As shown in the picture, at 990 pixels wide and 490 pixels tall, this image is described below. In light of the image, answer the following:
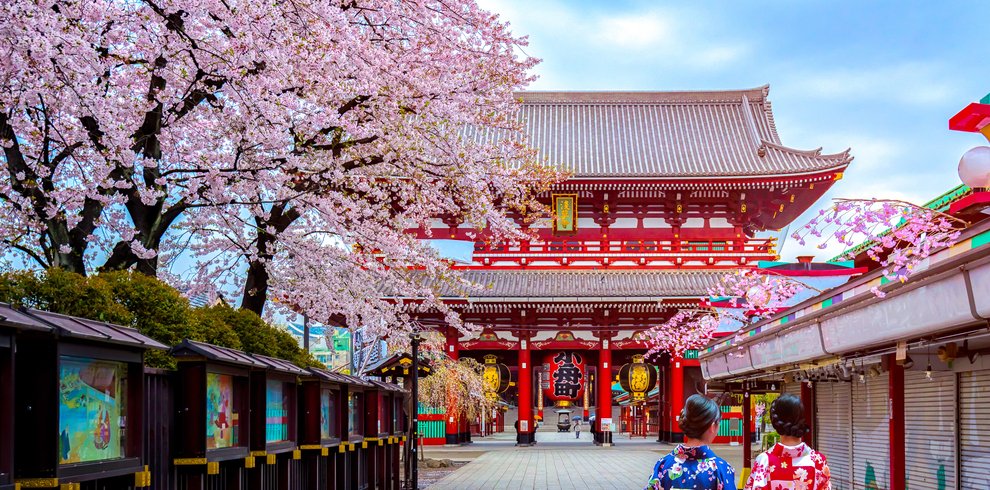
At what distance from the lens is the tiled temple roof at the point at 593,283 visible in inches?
1300

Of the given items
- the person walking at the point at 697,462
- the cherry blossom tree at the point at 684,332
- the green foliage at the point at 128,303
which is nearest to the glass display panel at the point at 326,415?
the green foliage at the point at 128,303

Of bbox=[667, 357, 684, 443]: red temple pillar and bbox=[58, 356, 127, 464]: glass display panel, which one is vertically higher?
bbox=[58, 356, 127, 464]: glass display panel

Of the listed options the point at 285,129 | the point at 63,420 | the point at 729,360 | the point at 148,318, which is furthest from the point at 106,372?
the point at 729,360

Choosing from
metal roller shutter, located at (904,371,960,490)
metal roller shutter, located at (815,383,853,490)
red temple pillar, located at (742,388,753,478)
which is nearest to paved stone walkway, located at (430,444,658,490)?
red temple pillar, located at (742,388,753,478)

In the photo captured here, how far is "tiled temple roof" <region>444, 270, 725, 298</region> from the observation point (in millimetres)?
33031

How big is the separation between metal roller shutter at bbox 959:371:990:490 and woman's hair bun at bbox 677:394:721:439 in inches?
126

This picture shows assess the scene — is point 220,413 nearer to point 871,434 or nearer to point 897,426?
point 897,426

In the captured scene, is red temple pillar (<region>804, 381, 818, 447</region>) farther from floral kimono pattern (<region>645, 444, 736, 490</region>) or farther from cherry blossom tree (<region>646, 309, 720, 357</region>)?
floral kimono pattern (<region>645, 444, 736, 490</region>)

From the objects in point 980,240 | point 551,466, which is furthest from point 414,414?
point 980,240

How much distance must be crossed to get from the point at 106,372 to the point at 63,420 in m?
0.64

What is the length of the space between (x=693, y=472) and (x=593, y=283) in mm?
28920

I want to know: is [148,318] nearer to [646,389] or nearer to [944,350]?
[944,350]

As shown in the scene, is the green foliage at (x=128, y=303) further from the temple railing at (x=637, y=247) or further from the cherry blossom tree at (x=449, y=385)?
the temple railing at (x=637, y=247)

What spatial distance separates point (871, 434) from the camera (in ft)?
32.7
